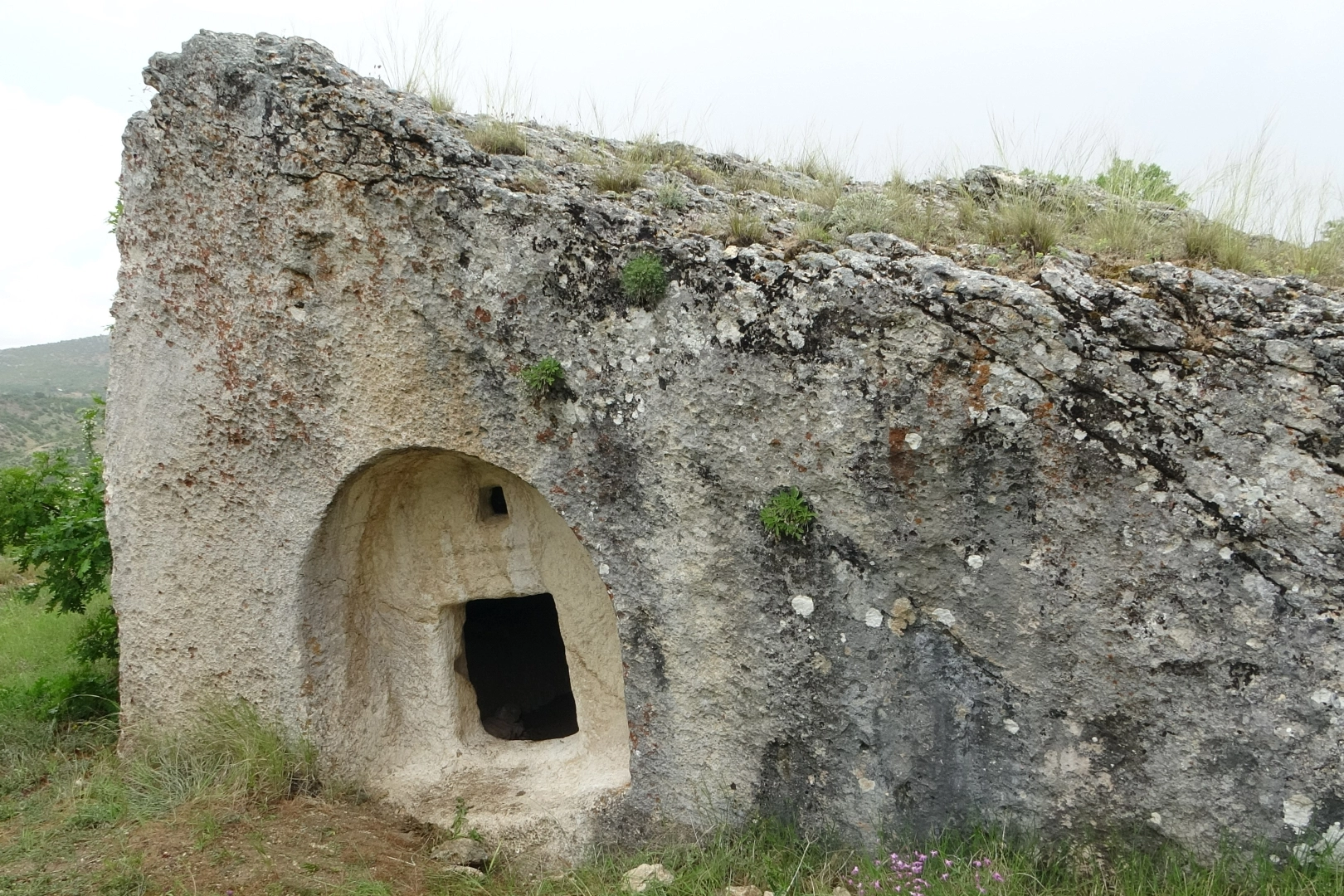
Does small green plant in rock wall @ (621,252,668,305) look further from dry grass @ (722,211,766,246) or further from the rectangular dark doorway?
the rectangular dark doorway

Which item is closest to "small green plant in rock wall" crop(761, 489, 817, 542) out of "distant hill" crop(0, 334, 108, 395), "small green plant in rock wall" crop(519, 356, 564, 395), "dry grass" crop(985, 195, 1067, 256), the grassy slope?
"small green plant in rock wall" crop(519, 356, 564, 395)

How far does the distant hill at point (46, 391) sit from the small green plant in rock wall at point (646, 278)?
14.0 m

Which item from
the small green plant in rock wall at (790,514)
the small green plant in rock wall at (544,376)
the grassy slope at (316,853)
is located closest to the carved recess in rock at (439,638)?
the grassy slope at (316,853)

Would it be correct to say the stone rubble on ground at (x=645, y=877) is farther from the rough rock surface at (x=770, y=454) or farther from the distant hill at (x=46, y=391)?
the distant hill at (x=46, y=391)

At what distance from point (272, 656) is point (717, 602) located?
246 cm

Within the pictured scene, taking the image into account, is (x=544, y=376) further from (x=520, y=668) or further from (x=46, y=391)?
(x=46, y=391)

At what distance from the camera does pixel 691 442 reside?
13.0 ft

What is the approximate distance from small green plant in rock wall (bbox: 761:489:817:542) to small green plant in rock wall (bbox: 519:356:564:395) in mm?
1114

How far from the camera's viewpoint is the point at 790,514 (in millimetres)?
3863

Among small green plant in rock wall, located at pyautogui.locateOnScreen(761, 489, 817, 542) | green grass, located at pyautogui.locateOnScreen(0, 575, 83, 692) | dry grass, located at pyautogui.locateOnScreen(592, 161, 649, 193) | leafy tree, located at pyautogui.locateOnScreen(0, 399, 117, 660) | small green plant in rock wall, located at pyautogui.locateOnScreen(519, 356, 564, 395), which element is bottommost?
green grass, located at pyautogui.locateOnScreen(0, 575, 83, 692)

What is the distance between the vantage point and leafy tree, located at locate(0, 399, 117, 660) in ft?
21.0

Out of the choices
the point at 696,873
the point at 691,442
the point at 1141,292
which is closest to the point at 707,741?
Result: the point at 696,873

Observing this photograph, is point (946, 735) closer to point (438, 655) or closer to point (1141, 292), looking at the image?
point (1141, 292)

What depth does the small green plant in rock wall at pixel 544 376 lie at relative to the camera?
4.11 meters
